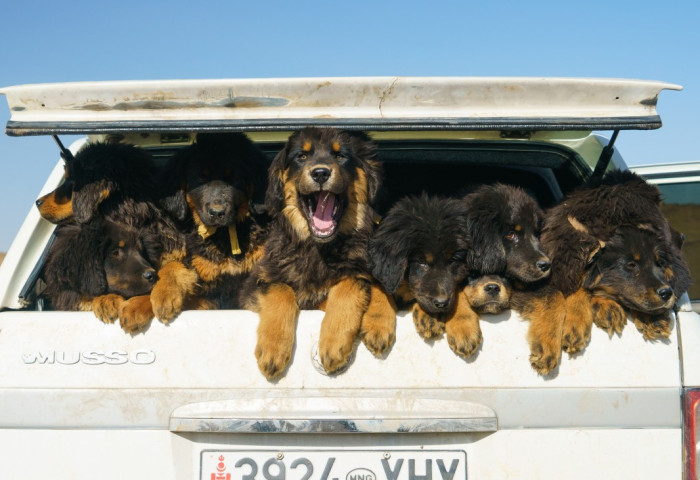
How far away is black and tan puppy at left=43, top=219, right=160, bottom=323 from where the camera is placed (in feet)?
11.9

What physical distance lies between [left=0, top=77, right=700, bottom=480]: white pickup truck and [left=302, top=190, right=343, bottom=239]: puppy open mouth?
887mm

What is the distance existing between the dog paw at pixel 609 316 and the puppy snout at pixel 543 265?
299mm

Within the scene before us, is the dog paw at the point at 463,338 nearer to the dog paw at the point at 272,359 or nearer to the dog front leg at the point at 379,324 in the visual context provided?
the dog front leg at the point at 379,324

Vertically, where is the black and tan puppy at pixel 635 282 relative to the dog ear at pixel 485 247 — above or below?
below

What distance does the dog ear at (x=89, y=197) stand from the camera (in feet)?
12.4

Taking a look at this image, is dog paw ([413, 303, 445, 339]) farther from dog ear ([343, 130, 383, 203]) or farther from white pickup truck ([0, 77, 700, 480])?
dog ear ([343, 130, 383, 203])

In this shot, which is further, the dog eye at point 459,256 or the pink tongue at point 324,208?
the pink tongue at point 324,208

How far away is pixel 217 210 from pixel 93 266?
2.37 feet

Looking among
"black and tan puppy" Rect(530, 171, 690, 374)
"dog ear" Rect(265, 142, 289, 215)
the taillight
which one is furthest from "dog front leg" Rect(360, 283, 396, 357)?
the taillight

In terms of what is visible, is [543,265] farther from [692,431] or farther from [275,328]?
[275,328]

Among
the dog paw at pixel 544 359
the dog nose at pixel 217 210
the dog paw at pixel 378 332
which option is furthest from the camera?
the dog nose at pixel 217 210

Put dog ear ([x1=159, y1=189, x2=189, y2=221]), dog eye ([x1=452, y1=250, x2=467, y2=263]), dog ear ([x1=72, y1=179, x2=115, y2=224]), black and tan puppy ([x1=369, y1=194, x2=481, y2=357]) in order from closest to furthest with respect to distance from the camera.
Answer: black and tan puppy ([x1=369, y1=194, x2=481, y2=357]) < dog eye ([x1=452, y1=250, x2=467, y2=263]) < dog ear ([x1=72, y1=179, x2=115, y2=224]) < dog ear ([x1=159, y1=189, x2=189, y2=221])

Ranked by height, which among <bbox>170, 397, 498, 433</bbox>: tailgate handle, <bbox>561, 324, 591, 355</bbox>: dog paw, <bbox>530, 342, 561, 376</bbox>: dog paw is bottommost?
<bbox>170, 397, 498, 433</bbox>: tailgate handle

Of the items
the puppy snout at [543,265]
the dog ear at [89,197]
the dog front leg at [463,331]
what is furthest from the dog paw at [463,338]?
the dog ear at [89,197]
